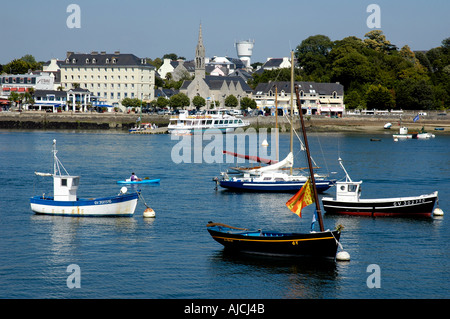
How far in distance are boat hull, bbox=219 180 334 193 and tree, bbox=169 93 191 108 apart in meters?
108

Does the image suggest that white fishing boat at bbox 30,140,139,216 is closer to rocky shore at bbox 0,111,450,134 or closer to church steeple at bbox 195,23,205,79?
rocky shore at bbox 0,111,450,134

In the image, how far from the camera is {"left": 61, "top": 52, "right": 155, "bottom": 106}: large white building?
172 m

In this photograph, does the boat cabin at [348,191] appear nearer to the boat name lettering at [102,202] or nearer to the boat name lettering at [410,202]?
the boat name lettering at [410,202]

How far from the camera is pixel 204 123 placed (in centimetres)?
14462

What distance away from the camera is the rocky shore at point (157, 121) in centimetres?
14775

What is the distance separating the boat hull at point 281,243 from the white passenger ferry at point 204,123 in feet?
343

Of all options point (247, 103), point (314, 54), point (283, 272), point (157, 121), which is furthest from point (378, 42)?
point (283, 272)

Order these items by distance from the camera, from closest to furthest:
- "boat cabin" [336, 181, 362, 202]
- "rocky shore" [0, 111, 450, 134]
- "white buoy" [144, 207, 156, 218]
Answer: "white buoy" [144, 207, 156, 218], "boat cabin" [336, 181, 362, 202], "rocky shore" [0, 111, 450, 134]

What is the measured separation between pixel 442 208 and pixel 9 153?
198 feet

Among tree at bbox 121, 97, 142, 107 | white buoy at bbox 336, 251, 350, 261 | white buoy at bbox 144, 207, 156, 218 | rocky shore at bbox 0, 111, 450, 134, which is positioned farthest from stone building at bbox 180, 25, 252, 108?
white buoy at bbox 336, 251, 350, 261

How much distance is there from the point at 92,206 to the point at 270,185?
18682mm

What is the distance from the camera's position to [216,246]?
3769 centimetres

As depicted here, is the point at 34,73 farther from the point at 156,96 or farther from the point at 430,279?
the point at 430,279

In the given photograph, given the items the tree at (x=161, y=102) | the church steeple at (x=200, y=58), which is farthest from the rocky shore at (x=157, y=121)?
the church steeple at (x=200, y=58)
